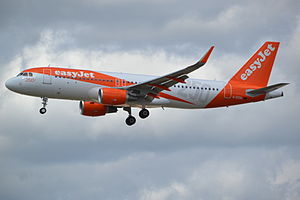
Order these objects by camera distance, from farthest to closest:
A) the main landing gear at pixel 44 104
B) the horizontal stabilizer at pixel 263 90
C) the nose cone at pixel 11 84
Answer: the horizontal stabilizer at pixel 263 90, the main landing gear at pixel 44 104, the nose cone at pixel 11 84

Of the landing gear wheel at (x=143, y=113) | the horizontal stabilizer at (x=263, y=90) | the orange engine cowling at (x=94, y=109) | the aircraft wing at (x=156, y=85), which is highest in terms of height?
the aircraft wing at (x=156, y=85)

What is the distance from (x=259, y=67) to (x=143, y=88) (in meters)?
15.9

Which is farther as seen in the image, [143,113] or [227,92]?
[227,92]

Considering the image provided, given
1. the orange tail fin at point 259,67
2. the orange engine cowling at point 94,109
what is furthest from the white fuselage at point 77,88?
the orange tail fin at point 259,67

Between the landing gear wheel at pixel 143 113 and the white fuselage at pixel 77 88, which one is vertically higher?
the white fuselage at pixel 77 88

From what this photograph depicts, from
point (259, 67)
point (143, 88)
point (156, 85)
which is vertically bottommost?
point (143, 88)

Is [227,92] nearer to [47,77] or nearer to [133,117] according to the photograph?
[133,117]

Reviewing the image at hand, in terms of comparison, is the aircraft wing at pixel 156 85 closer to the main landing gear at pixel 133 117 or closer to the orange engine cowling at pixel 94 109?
the main landing gear at pixel 133 117

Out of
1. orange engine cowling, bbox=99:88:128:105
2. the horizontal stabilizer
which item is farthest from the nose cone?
the horizontal stabilizer

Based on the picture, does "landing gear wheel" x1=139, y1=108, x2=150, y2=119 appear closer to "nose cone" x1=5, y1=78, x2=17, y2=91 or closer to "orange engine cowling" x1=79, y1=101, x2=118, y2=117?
"orange engine cowling" x1=79, y1=101, x2=118, y2=117

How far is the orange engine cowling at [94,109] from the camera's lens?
69562 mm

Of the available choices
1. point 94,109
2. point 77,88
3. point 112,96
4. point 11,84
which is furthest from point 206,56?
point 11,84

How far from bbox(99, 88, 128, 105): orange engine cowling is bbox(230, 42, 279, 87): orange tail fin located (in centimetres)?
1418

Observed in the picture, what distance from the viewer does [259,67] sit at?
73.1 meters
